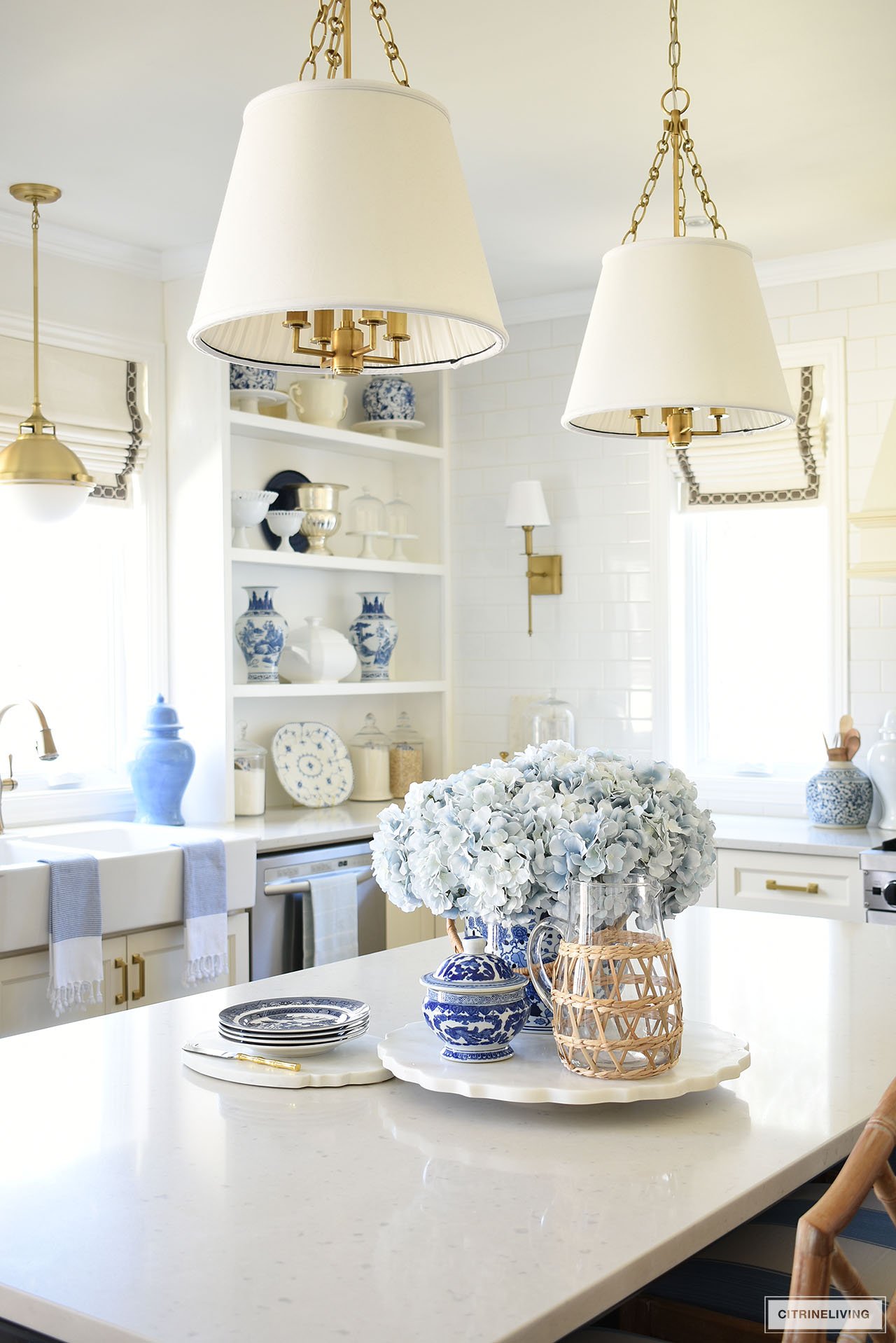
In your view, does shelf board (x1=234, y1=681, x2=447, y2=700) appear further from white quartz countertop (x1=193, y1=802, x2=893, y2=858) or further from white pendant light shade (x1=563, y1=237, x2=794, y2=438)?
white pendant light shade (x1=563, y1=237, x2=794, y2=438)

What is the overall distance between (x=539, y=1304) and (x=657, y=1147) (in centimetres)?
42

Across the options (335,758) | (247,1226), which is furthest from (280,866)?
(247,1226)

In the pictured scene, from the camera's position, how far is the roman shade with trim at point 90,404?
13.5ft

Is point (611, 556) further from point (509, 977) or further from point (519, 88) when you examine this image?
point (509, 977)

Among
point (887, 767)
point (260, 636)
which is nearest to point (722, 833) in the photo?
point (887, 767)

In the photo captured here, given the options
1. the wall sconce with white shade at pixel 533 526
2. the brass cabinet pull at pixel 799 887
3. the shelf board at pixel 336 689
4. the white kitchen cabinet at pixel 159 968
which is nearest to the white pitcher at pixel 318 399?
the wall sconce with white shade at pixel 533 526

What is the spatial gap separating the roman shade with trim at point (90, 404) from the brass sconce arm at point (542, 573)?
153 centimetres

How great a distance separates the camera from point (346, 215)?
132cm

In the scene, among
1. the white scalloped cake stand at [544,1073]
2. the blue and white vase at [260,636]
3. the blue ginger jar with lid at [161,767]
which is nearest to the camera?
the white scalloped cake stand at [544,1073]

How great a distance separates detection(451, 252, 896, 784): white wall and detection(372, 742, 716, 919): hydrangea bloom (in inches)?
116

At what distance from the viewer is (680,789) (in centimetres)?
179

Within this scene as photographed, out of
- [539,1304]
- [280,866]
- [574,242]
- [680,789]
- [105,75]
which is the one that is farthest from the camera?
[574,242]

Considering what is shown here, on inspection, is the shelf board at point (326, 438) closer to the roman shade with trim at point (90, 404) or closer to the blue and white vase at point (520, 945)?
the roman shade with trim at point (90, 404)

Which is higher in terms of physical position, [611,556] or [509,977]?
[611,556]
